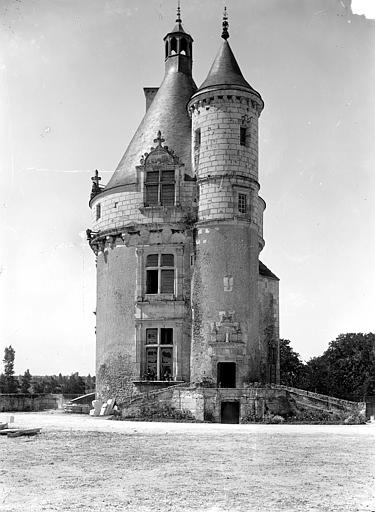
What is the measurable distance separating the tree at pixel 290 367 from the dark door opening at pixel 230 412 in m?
32.4

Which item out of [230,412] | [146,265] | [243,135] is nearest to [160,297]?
[146,265]

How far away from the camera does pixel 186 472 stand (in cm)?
1341

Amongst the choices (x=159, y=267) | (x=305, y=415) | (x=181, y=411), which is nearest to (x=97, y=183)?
(x=159, y=267)

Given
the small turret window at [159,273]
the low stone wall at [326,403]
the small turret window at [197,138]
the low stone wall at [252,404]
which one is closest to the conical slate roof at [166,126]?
the small turret window at [197,138]

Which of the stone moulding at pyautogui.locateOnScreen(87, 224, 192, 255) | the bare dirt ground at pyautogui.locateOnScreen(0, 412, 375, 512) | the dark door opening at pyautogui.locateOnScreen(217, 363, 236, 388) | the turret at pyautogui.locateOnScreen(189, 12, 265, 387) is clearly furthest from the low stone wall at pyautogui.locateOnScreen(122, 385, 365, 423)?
the stone moulding at pyautogui.locateOnScreen(87, 224, 192, 255)

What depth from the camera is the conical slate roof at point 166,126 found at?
36969mm

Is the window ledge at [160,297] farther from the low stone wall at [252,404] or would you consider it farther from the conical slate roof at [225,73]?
the conical slate roof at [225,73]

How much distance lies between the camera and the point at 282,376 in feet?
202

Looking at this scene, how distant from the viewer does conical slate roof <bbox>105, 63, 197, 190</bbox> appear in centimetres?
3697

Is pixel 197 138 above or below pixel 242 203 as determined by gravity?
above

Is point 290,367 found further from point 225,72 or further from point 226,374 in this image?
point 225,72

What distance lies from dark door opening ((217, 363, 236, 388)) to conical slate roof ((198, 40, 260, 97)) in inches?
518

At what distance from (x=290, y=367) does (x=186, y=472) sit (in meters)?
49.7

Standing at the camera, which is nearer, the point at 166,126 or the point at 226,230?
the point at 226,230
